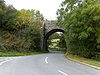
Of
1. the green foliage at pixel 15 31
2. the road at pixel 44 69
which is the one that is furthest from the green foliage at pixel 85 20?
the green foliage at pixel 15 31

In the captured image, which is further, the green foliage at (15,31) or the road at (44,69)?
the green foliage at (15,31)

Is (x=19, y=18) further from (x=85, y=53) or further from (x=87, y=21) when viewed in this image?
(x=87, y=21)

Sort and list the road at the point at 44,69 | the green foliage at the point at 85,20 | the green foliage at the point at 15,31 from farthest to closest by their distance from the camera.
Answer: the green foliage at the point at 15,31 < the green foliage at the point at 85,20 < the road at the point at 44,69

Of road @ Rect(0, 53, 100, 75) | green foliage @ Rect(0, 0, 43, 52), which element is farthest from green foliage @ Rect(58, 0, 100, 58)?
green foliage @ Rect(0, 0, 43, 52)

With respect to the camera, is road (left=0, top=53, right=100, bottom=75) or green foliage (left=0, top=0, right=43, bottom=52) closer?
road (left=0, top=53, right=100, bottom=75)

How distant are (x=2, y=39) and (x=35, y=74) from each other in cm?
2015

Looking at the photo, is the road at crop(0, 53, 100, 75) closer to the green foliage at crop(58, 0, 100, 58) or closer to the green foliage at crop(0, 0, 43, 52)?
the green foliage at crop(58, 0, 100, 58)

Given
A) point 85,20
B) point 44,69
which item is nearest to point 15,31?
point 85,20

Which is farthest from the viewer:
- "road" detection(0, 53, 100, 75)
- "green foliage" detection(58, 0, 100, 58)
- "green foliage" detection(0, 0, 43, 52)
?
"green foliage" detection(0, 0, 43, 52)

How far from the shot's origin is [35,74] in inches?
257

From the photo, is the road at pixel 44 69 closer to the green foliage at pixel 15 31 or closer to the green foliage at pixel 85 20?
the green foliage at pixel 85 20

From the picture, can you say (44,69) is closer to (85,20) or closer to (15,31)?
(85,20)

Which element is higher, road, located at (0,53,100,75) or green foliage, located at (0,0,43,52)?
green foliage, located at (0,0,43,52)

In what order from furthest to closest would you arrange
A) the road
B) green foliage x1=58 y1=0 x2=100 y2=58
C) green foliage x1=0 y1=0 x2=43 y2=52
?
green foliage x1=0 y1=0 x2=43 y2=52 < green foliage x1=58 y1=0 x2=100 y2=58 < the road
